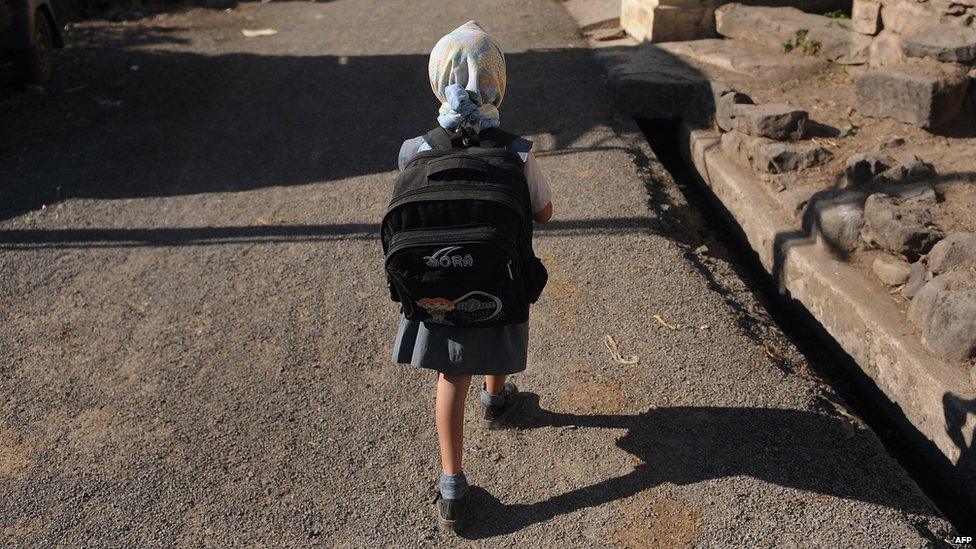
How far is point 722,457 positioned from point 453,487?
109 cm

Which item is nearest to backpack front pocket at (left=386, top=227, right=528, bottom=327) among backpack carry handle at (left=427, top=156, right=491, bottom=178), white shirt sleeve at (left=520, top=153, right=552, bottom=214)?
backpack carry handle at (left=427, top=156, right=491, bottom=178)

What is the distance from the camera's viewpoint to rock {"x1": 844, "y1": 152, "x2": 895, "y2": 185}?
5516mm

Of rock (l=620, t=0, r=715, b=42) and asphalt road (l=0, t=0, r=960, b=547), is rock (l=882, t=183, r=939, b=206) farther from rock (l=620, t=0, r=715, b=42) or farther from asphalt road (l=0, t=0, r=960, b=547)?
rock (l=620, t=0, r=715, b=42)

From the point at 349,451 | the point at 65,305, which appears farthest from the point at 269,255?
the point at 349,451

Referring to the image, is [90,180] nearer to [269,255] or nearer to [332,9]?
[269,255]

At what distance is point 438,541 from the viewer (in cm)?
316

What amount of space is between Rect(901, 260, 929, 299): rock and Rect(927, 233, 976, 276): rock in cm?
4

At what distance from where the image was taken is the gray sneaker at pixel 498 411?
12.2ft

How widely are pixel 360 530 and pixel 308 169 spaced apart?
382 centimetres

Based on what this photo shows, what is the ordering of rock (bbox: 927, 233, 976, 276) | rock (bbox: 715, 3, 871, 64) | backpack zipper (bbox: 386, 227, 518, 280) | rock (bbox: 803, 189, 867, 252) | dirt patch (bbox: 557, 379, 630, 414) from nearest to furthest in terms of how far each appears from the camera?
backpack zipper (bbox: 386, 227, 518, 280) → dirt patch (bbox: 557, 379, 630, 414) → rock (bbox: 927, 233, 976, 276) → rock (bbox: 803, 189, 867, 252) → rock (bbox: 715, 3, 871, 64)

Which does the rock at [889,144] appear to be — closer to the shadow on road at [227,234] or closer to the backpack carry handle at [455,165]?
the shadow on road at [227,234]

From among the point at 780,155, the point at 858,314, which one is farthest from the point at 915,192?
the point at 858,314

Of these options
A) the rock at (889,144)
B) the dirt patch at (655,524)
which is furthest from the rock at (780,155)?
the dirt patch at (655,524)

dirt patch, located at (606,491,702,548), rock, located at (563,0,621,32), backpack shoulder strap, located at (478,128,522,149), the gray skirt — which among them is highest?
backpack shoulder strap, located at (478,128,522,149)
